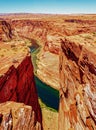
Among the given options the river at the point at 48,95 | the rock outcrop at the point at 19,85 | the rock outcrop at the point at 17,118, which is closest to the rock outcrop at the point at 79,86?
the rock outcrop at the point at 19,85

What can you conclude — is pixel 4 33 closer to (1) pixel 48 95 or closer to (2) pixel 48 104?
(1) pixel 48 95

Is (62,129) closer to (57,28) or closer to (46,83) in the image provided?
(46,83)

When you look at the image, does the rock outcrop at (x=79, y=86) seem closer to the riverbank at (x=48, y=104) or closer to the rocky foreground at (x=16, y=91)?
the riverbank at (x=48, y=104)

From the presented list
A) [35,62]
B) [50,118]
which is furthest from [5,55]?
[35,62]

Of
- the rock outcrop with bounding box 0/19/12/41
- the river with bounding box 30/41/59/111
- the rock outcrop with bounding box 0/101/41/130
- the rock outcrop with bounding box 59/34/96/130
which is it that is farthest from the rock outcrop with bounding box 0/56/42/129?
the rock outcrop with bounding box 0/19/12/41

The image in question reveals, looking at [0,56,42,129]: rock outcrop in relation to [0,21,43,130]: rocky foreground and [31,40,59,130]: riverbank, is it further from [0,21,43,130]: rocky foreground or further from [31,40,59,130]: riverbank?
[31,40,59,130]: riverbank
